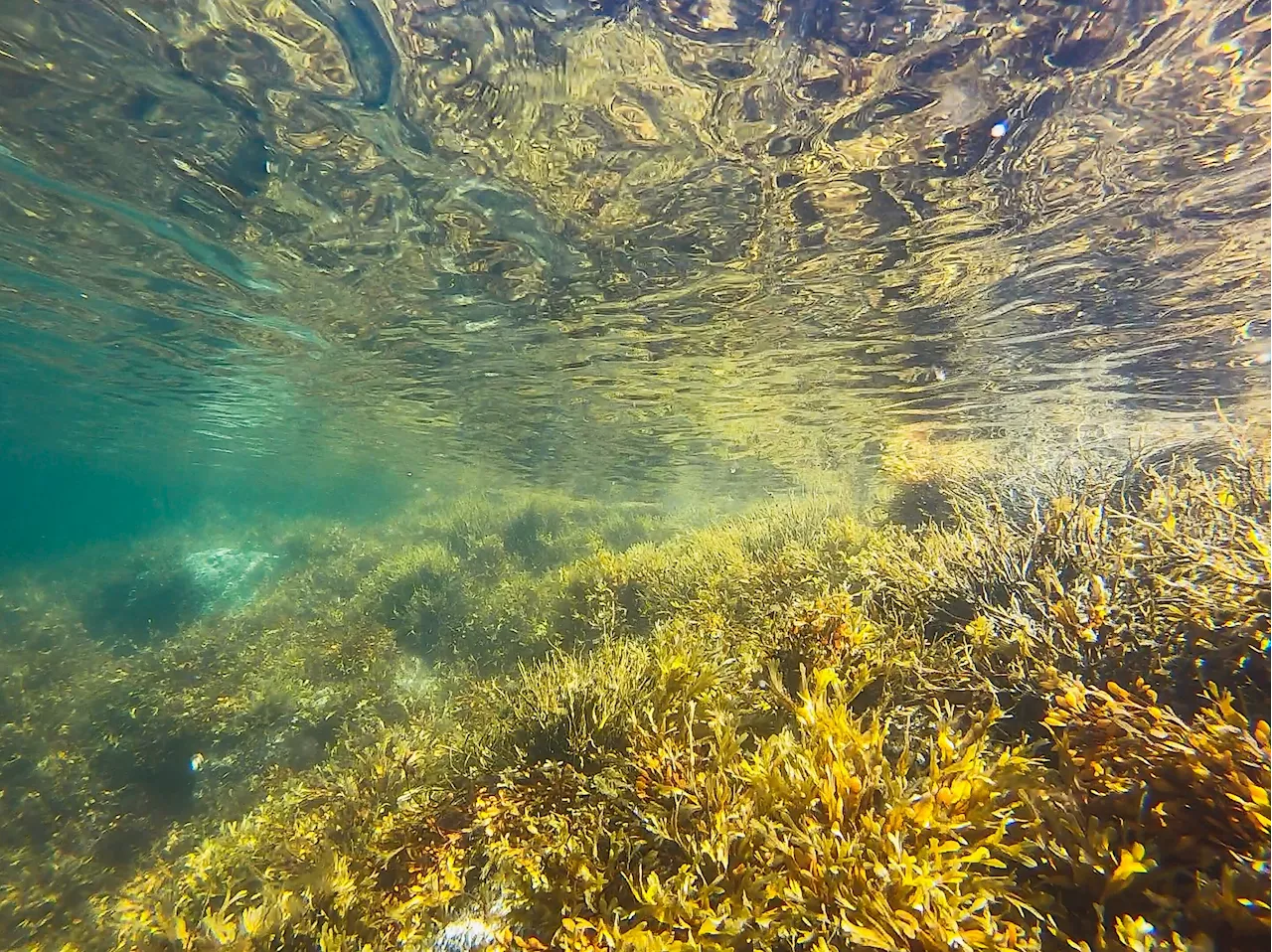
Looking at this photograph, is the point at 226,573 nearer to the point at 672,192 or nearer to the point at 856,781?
the point at 672,192

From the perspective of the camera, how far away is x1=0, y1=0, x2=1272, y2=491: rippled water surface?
18.5 feet

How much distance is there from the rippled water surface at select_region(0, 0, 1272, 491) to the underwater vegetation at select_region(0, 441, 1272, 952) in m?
3.88

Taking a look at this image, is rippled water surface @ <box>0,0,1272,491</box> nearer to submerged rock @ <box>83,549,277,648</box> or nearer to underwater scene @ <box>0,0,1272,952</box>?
underwater scene @ <box>0,0,1272,952</box>

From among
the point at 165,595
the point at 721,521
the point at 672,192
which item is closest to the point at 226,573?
the point at 165,595

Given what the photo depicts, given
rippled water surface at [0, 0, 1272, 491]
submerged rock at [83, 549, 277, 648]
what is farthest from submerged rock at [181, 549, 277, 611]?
rippled water surface at [0, 0, 1272, 491]

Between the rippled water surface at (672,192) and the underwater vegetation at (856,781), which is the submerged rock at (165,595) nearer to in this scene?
the rippled water surface at (672,192)

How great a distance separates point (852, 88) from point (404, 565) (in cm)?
1578

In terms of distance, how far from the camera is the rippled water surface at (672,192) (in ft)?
18.5

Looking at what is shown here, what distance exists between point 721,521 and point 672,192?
9915 millimetres

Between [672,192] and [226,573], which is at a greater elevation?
[672,192]

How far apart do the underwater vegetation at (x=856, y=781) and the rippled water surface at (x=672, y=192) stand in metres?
3.88

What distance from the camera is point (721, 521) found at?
1594 centimetres

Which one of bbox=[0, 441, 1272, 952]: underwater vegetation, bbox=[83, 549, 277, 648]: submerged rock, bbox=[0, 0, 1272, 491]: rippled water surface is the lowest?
bbox=[83, 549, 277, 648]: submerged rock

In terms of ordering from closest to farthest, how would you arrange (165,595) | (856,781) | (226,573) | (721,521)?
(856,781)
(721,521)
(165,595)
(226,573)
